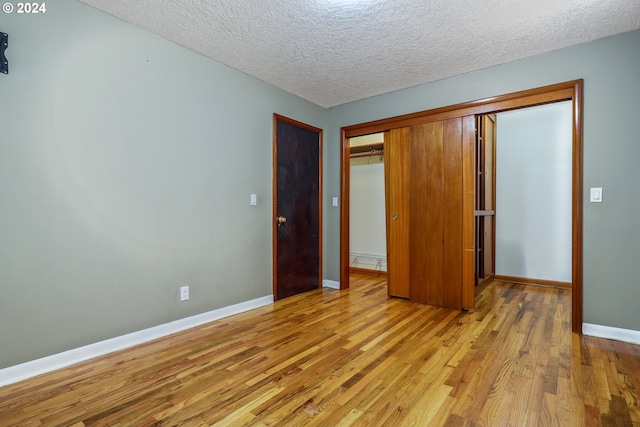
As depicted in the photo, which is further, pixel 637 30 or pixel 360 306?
pixel 360 306

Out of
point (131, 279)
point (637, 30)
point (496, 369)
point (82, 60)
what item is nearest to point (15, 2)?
point (82, 60)

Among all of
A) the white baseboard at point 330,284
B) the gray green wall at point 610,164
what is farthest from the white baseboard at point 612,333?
the white baseboard at point 330,284

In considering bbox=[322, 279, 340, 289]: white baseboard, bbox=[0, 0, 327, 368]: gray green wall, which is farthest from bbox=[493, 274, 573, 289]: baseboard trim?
bbox=[0, 0, 327, 368]: gray green wall

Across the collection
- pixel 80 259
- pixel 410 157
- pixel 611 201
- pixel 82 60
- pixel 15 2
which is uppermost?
pixel 15 2

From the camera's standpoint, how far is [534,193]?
4.25m

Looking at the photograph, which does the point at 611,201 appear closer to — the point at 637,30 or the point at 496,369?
the point at 637,30

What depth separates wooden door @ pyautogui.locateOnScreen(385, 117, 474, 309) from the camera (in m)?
3.13

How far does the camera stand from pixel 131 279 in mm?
2316

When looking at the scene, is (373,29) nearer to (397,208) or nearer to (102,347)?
(397,208)

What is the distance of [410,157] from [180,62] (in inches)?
97.5

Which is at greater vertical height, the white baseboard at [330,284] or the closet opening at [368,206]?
the closet opening at [368,206]

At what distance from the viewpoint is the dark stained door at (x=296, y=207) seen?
11.5 feet

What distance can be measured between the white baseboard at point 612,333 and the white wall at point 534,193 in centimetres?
183

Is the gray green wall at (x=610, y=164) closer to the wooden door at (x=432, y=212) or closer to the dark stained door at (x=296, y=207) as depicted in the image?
the wooden door at (x=432, y=212)
